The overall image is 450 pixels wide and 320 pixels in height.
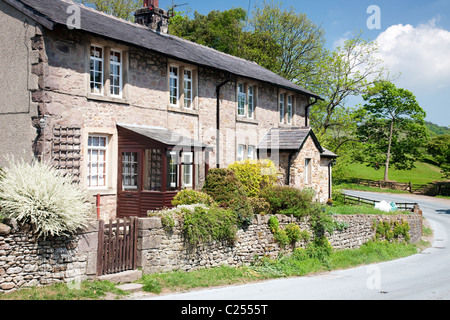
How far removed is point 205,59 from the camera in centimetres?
2042

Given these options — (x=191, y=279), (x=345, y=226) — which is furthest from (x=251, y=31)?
(x=191, y=279)

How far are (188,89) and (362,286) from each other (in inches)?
415

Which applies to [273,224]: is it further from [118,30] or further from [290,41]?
[290,41]

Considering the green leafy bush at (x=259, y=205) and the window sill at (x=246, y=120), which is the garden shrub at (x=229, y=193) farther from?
the window sill at (x=246, y=120)

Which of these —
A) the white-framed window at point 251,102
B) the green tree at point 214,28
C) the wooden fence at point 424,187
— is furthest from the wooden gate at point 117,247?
the wooden fence at point 424,187

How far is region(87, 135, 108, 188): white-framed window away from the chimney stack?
7558mm

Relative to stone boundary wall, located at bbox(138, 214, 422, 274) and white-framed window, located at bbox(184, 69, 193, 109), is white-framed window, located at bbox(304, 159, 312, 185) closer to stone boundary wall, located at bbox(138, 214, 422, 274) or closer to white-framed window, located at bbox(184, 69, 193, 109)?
stone boundary wall, located at bbox(138, 214, 422, 274)

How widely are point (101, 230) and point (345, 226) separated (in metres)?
12.5

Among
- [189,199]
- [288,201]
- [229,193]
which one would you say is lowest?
[288,201]

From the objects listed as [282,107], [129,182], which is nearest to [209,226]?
[129,182]

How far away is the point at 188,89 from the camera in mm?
19500

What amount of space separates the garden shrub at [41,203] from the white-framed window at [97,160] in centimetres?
491

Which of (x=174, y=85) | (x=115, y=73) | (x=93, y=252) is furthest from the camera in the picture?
(x=174, y=85)

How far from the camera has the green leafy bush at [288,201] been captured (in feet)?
57.8
